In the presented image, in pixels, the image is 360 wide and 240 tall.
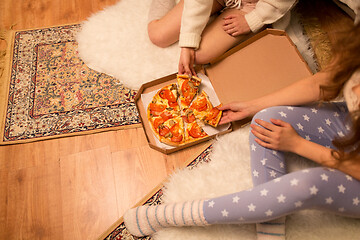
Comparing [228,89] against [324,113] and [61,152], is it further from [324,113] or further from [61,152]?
[61,152]

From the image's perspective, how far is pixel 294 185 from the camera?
665 mm

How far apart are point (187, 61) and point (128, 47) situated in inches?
12.0

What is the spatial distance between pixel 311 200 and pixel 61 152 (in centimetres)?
83

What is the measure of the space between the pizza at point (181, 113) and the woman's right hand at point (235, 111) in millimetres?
26

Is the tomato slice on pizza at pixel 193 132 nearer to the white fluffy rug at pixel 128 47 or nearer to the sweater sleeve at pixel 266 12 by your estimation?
the white fluffy rug at pixel 128 47

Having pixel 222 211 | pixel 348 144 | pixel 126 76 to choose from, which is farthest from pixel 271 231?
pixel 126 76

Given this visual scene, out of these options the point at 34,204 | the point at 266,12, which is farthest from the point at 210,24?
the point at 34,204

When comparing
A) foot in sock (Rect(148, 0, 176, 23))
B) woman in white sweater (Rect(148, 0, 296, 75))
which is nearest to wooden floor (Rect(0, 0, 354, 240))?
woman in white sweater (Rect(148, 0, 296, 75))

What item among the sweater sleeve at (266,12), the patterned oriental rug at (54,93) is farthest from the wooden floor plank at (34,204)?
the sweater sleeve at (266,12)

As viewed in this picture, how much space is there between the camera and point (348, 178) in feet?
2.20

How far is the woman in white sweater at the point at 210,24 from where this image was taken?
944 millimetres

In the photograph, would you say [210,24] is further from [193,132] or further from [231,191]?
[231,191]

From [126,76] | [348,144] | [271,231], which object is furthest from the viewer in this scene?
[126,76]

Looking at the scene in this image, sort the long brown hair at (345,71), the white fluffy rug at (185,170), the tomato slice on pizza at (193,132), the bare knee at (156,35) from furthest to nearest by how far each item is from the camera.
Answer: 1. the bare knee at (156,35)
2. the tomato slice on pizza at (193,132)
3. the white fluffy rug at (185,170)
4. the long brown hair at (345,71)
